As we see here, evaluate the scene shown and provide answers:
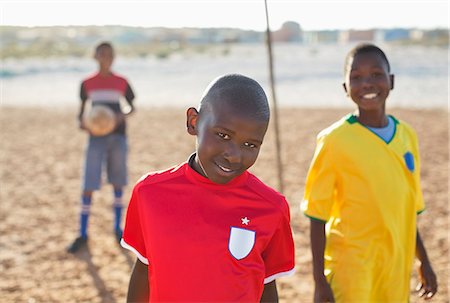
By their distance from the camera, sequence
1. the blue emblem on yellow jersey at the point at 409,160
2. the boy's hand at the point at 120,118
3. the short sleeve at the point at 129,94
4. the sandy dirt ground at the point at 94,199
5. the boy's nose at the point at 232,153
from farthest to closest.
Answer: the short sleeve at the point at 129,94, the boy's hand at the point at 120,118, the sandy dirt ground at the point at 94,199, the blue emblem on yellow jersey at the point at 409,160, the boy's nose at the point at 232,153

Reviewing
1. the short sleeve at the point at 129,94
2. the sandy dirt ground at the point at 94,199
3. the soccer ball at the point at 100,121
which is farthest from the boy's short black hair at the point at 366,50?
the short sleeve at the point at 129,94

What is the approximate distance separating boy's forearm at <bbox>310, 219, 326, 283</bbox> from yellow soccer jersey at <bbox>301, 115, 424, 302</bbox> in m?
0.04

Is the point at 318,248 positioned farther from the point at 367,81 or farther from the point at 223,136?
the point at 223,136

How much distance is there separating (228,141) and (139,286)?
2.12 ft

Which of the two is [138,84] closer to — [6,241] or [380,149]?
[6,241]

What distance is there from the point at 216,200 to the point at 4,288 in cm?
333

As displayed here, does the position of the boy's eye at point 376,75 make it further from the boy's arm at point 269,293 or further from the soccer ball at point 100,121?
the soccer ball at point 100,121

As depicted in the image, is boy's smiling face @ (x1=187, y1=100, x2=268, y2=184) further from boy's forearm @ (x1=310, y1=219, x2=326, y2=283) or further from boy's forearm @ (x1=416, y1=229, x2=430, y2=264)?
boy's forearm @ (x1=416, y1=229, x2=430, y2=264)

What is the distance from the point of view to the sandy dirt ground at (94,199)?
4.70 m

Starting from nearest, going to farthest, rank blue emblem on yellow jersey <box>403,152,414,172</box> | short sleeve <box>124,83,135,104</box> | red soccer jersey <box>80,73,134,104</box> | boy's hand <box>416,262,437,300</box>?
blue emblem on yellow jersey <box>403,152,414,172</box>
boy's hand <box>416,262,437,300</box>
red soccer jersey <box>80,73,134,104</box>
short sleeve <box>124,83,135,104</box>

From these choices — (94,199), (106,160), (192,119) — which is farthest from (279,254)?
(94,199)

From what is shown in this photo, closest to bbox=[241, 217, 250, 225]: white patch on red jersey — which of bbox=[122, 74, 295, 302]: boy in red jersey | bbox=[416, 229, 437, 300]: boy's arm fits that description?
bbox=[122, 74, 295, 302]: boy in red jersey

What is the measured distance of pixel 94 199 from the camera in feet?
23.4

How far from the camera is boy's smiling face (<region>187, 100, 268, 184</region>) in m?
1.76
